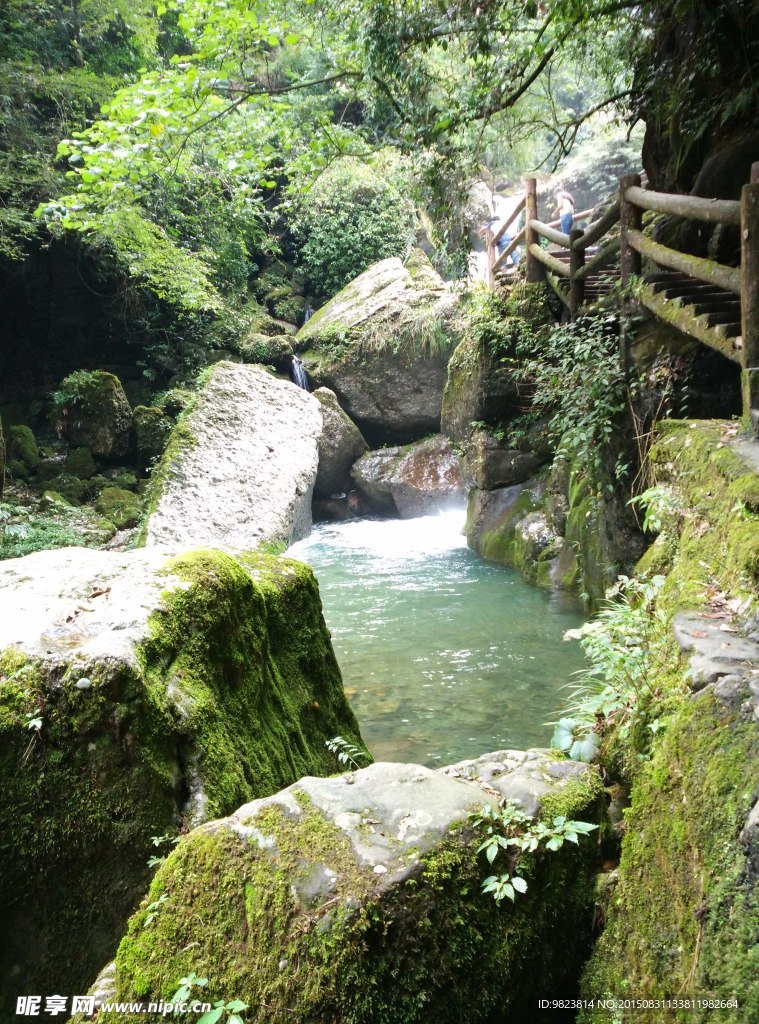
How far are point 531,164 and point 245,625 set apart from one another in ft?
83.7

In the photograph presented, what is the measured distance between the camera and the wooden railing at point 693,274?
150 inches

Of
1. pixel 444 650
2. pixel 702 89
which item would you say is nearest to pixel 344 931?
pixel 444 650

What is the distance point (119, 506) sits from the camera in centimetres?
1124

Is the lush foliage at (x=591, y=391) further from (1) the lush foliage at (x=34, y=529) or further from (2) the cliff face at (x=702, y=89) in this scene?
(1) the lush foliage at (x=34, y=529)

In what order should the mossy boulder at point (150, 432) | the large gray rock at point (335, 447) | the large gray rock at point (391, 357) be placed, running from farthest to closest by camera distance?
1. the large gray rock at point (391, 357)
2. the large gray rock at point (335, 447)
3. the mossy boulder at point (150, 432)

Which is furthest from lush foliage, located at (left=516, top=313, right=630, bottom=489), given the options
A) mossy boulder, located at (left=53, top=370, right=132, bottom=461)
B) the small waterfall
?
mossy boulder, located at (left=53, top=370, right=132, bottom=461)

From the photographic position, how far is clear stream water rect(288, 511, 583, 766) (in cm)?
470

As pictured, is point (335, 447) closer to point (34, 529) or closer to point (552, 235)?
point (34, 529)

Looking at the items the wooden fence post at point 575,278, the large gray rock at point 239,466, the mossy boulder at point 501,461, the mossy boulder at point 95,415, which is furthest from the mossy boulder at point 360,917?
the mossy boulder at point 95,415

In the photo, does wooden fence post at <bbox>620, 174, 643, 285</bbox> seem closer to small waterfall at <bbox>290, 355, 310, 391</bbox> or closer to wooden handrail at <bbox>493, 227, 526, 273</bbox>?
wooden handrail at <bbox>493, 227, 526, 273</bbox>

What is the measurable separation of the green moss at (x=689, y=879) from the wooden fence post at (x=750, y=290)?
2523 mm

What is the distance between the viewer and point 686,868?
160cm

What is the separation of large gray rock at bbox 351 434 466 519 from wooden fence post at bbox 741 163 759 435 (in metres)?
8.92

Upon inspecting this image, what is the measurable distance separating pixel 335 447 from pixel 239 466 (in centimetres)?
465
